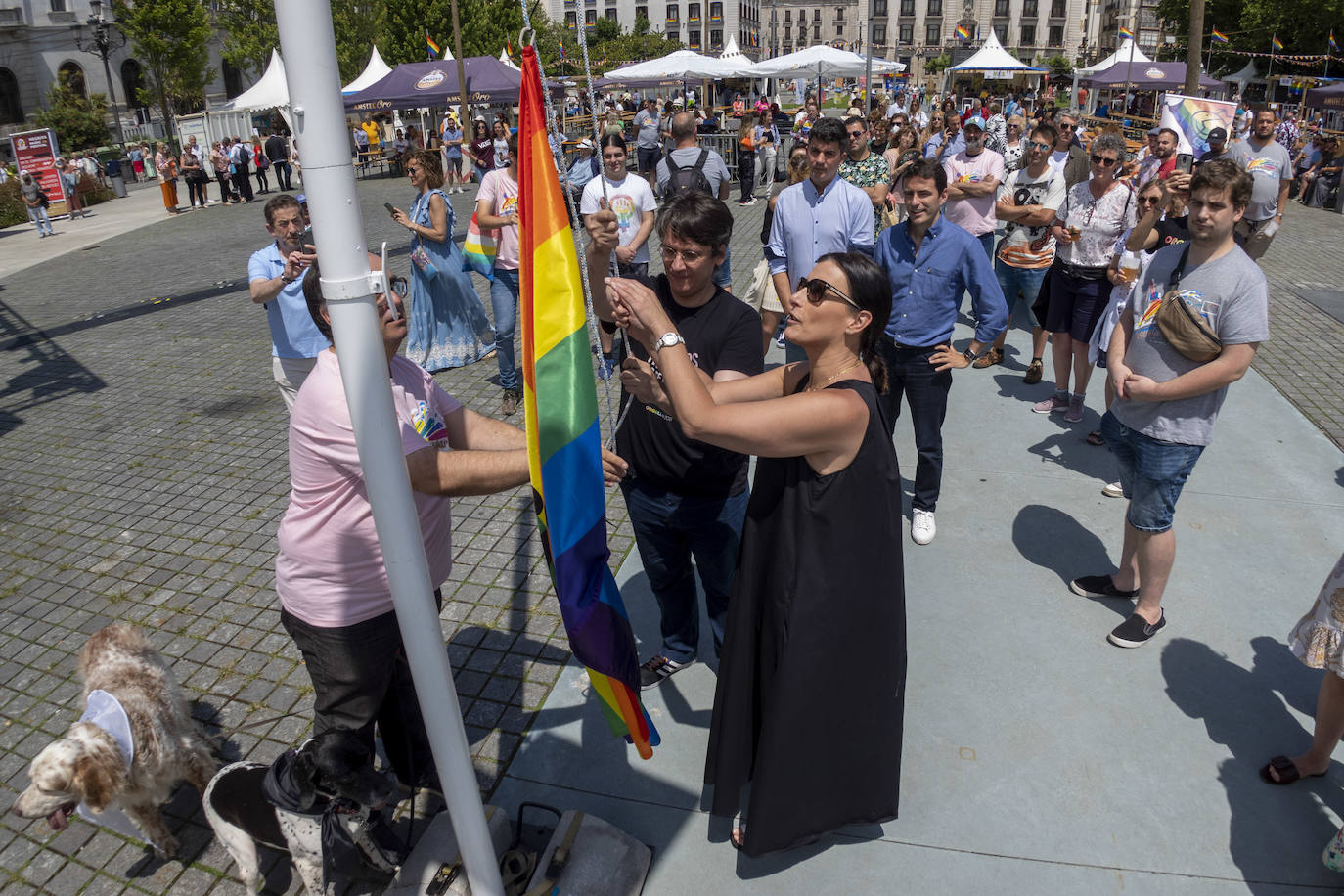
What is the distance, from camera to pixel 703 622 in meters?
4.17

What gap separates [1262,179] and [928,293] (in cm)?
497

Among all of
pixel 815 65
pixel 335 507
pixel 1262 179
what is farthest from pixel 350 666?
pixel 815 65

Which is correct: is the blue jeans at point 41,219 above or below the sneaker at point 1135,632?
above

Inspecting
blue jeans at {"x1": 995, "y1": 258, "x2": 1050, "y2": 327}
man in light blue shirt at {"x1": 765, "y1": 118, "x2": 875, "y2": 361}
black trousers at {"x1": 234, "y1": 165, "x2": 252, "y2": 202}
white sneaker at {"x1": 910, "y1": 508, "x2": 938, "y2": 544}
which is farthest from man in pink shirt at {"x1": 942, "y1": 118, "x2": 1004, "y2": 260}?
black trousers at {"x1": 234, "y1": 165, "x2": 252, "y2": 202}

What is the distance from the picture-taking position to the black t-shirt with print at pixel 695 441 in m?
3.16

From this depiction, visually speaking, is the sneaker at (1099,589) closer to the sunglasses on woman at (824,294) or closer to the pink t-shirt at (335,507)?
the sunglasses on woman at (824,294)

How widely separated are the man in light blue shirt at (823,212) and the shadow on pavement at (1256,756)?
304cm

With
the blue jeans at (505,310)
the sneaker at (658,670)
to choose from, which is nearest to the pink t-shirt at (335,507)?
the sneaker at (658,670)

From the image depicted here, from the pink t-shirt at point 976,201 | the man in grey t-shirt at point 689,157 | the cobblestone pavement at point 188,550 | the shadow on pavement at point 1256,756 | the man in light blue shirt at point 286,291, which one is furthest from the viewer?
the man in grey t-shirt at point 689,157

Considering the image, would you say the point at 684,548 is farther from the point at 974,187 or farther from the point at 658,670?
the point at 974,187

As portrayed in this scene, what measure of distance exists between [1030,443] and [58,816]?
5.65 meters

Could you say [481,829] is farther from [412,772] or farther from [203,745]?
[203,745]

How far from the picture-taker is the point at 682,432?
3.05m

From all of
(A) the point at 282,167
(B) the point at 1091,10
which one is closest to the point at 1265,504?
(A) the point at 282,167
